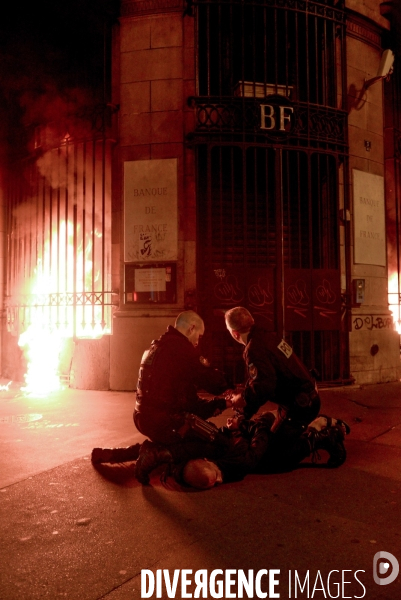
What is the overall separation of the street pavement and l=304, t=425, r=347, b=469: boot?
98 mm

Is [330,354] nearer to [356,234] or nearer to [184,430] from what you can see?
[356,234]

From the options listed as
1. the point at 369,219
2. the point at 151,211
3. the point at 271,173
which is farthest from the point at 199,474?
the point at 369,219

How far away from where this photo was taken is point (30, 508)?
3.87m

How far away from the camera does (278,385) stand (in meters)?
4.70

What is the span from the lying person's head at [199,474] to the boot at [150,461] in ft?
0.68

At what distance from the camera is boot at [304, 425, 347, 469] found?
4.74 metres

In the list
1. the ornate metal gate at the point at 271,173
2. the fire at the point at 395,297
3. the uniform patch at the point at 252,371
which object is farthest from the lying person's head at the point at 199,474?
the fire at the point at 395,297

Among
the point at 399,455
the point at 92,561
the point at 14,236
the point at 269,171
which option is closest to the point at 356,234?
the point at 269,171

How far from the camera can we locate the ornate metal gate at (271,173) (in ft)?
30.2

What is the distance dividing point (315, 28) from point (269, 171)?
9.00ft

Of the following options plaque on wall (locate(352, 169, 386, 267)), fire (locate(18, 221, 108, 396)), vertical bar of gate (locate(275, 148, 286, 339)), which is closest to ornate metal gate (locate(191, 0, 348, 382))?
vertical bar of gate (locate(275, 148, 286, 339))

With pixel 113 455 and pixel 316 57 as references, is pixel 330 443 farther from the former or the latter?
pixel 316 57

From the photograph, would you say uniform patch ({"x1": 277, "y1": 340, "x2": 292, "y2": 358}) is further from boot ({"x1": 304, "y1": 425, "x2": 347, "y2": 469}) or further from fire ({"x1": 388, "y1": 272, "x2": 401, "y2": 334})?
fire ({"x1": 388, "y1": 272, "x2": 401, "y2": 334})

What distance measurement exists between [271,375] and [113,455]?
173cm
